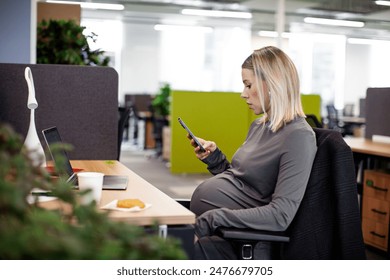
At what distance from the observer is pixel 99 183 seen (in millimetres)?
1305

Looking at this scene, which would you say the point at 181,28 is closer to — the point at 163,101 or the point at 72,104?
the point at 163,101

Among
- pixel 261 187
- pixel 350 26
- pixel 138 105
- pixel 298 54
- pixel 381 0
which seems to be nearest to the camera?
pixel 261 187

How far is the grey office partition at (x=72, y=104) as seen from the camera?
227cm

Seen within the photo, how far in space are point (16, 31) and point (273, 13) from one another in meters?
4.56

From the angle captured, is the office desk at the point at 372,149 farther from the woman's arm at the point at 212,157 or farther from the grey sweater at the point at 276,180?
the grey sweater at the point at 276,180

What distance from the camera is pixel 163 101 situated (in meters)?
7.55

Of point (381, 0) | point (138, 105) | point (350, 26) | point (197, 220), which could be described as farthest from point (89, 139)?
point (138, 105)

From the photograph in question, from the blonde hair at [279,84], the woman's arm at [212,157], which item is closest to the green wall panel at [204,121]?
the woman's arm at [212,157]

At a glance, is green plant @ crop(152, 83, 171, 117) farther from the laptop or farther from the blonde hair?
the blonde hair

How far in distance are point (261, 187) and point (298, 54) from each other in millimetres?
9598

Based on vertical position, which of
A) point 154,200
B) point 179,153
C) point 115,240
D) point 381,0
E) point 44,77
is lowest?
point 179,153

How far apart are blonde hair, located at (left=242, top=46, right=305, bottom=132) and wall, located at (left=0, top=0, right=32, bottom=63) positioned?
197 cm

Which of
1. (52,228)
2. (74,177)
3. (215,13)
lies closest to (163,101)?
(215,13)

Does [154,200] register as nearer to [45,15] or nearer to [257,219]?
[257,219]
